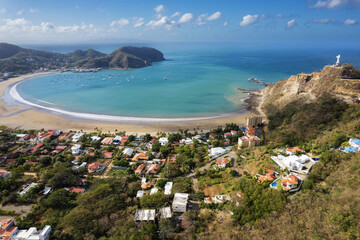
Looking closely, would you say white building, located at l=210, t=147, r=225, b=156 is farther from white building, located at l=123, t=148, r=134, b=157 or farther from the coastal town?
white building, located at l=123, t=148, r=134, b=157

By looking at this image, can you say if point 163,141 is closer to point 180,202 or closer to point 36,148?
point 180,202

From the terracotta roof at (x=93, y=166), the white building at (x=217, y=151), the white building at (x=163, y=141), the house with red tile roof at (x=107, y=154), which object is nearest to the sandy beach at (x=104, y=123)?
the white building at (x=163, y=141)

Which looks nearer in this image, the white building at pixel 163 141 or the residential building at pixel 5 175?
the residential building at pixel 5 175

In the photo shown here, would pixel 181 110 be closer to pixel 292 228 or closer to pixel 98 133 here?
pixel 98 133

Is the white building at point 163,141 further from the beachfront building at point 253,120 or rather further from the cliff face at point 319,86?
the cliff face at point 319,86

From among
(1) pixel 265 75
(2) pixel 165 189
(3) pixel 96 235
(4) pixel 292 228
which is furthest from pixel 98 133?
(1) pixel 265 75
